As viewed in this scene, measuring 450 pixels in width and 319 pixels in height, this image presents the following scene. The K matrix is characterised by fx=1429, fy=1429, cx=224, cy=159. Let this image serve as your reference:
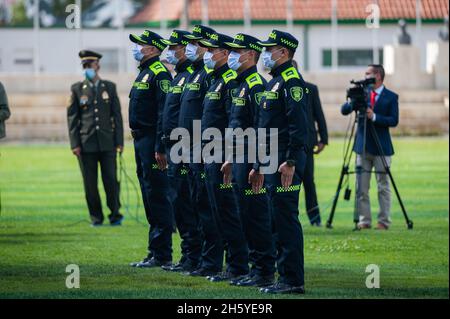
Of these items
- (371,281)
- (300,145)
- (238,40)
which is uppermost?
(238,40)

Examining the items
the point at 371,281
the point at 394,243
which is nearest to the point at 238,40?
the point at 371,281

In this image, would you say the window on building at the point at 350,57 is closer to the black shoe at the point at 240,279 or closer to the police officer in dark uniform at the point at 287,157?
the black shoe at the point at 240,279

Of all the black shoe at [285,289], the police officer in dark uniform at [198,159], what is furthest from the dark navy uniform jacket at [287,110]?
the police officer in dark uniform at [198,159]

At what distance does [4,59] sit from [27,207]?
31.5 metres

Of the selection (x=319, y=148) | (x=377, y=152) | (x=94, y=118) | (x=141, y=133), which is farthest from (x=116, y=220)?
(x=141, y=133)

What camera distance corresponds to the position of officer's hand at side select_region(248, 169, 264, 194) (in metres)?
13.3

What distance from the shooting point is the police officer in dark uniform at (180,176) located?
15.0 metres

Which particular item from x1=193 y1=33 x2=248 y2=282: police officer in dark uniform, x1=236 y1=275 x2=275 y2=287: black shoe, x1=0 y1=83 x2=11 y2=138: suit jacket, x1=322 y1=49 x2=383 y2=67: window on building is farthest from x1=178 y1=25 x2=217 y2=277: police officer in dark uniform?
x1=322 y1=49 x2=383 y2=67: window on building

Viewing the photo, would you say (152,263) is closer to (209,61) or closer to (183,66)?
(183,66)

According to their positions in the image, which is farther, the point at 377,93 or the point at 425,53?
the point at 425,53

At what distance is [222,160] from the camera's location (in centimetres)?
1406

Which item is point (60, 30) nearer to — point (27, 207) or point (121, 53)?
point (121, 53)

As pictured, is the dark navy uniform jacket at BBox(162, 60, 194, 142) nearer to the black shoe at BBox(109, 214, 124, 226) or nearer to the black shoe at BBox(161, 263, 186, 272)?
the black shoe at BBox(161, 263, 186, 272)

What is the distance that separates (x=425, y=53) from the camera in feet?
169
